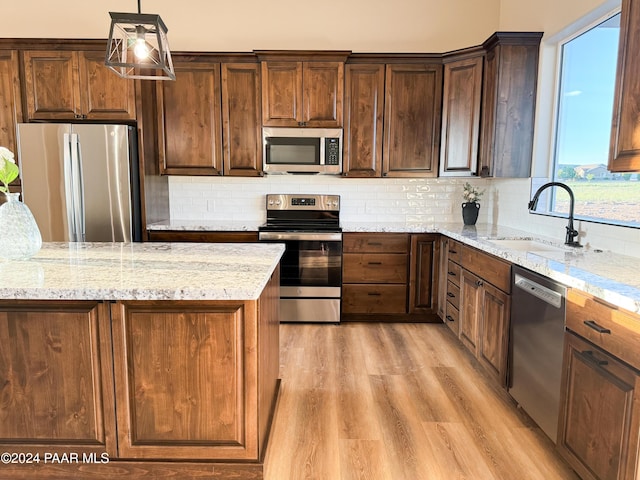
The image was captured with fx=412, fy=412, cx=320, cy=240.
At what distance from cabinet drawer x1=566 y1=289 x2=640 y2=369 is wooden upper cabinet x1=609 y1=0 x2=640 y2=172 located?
0.58 m

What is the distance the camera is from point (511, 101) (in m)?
3.30

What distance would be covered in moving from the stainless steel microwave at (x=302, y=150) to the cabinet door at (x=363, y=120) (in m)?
0.12

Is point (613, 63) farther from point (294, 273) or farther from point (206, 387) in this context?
point (206, 387)

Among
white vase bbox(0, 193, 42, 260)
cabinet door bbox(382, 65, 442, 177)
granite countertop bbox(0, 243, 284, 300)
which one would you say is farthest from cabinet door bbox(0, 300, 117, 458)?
cabinet door bbox(382, 65, 442, 177)

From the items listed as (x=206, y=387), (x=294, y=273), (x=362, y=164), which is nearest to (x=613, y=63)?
(x=362, y=164)

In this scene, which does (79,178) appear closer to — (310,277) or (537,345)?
(310,277)

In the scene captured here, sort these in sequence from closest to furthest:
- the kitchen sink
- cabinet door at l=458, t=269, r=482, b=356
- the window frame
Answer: the kitchen sink
cabinet door at l=458, t=269, r=482, b=356
the window frame

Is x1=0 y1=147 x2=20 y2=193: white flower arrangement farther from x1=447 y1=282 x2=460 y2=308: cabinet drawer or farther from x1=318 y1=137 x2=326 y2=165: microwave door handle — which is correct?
x1=447 y1=282 x2=460 y2=308: cabinet drawer

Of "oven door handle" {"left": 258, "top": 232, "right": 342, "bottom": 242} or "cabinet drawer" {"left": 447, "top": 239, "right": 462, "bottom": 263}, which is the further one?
"oven door handle" {"left": 258, "top": 232, "right": 342, "bottom": 242}

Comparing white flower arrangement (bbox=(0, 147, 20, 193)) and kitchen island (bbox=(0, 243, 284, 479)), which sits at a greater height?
white flower arrangement (bbox=(0, 147, 20, 193))

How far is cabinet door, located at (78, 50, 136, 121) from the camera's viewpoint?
3.60 m

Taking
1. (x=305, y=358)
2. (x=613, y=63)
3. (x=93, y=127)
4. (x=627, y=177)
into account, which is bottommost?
(x=305, y=358)

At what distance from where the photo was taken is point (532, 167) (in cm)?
333

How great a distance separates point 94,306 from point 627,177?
112 inches
